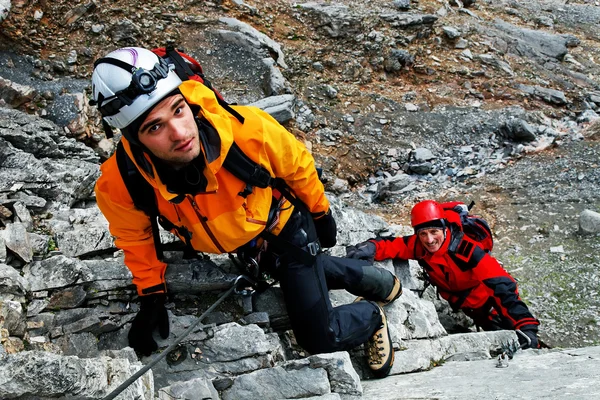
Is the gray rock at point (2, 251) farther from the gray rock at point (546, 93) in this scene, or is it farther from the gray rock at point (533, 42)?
the gray rock at point (533, 42)

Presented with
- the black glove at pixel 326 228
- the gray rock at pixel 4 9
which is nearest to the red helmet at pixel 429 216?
the black glove at pixel 326 228

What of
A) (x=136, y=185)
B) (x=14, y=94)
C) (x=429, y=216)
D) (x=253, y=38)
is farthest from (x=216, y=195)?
(x=253, y=38)

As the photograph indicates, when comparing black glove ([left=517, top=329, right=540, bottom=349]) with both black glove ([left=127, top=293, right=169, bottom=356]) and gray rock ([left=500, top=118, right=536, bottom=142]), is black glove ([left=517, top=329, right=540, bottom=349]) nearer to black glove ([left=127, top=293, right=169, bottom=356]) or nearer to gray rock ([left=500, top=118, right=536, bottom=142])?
black glove ([left=127, top=293, right=169, bottom=356])

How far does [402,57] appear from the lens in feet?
45.4

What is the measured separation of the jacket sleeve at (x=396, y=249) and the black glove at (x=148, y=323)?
314cm

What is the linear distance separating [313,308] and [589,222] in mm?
6218

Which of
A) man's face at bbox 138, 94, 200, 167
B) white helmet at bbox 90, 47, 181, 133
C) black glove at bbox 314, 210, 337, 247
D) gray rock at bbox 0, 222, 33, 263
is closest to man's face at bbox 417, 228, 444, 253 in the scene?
black glove at bbox 314, 210, 337, 247

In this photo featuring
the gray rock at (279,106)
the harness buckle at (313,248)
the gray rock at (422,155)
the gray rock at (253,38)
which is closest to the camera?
the harness buckle at (313,248)

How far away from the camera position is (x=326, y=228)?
5.18 metres

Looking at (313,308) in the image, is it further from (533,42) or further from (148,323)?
(533,42)

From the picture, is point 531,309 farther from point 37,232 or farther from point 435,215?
point 37,232

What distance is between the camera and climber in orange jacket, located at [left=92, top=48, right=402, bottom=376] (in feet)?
11.2

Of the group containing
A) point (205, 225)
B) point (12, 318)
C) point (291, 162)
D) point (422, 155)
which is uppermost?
point (291, 162)

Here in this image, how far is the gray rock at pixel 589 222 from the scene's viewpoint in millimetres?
8320
